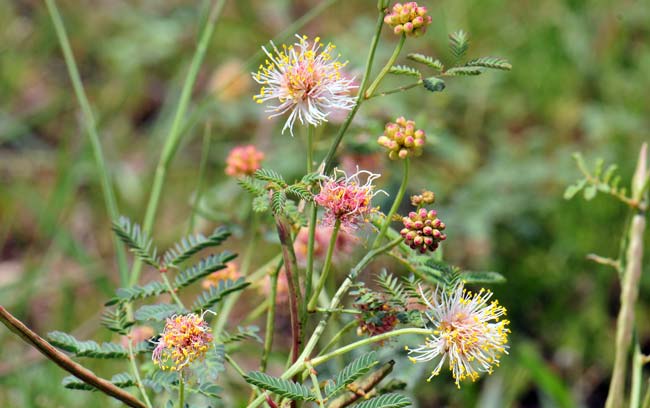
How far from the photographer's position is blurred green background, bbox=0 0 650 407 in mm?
2293

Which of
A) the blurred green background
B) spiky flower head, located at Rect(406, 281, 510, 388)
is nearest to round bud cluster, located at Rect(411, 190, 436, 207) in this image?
Answer: spiky flower head, located at Rect(406, 281, 510, 388)

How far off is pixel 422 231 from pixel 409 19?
0.26 meters

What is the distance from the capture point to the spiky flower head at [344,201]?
0.95m

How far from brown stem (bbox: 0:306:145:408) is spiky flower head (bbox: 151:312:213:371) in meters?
0.07

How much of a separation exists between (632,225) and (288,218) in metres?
0.61

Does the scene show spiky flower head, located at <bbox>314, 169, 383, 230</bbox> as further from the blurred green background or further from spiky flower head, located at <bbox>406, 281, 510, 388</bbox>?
the blurred green background

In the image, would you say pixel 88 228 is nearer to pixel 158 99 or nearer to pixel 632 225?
pixel 158 99

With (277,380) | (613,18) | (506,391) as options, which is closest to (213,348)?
(277,380)

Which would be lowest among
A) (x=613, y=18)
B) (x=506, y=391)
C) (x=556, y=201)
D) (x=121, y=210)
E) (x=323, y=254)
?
(x=506, y=391)

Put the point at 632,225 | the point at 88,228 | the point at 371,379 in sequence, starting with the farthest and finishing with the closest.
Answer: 1. the point at 88,228
2. the point at 632,225
3. the point at 371,379

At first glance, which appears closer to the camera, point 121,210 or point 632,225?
point 632,225

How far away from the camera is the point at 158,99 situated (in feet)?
11.8

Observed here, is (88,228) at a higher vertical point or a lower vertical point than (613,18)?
lower

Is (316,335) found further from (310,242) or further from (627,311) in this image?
(627,311)
